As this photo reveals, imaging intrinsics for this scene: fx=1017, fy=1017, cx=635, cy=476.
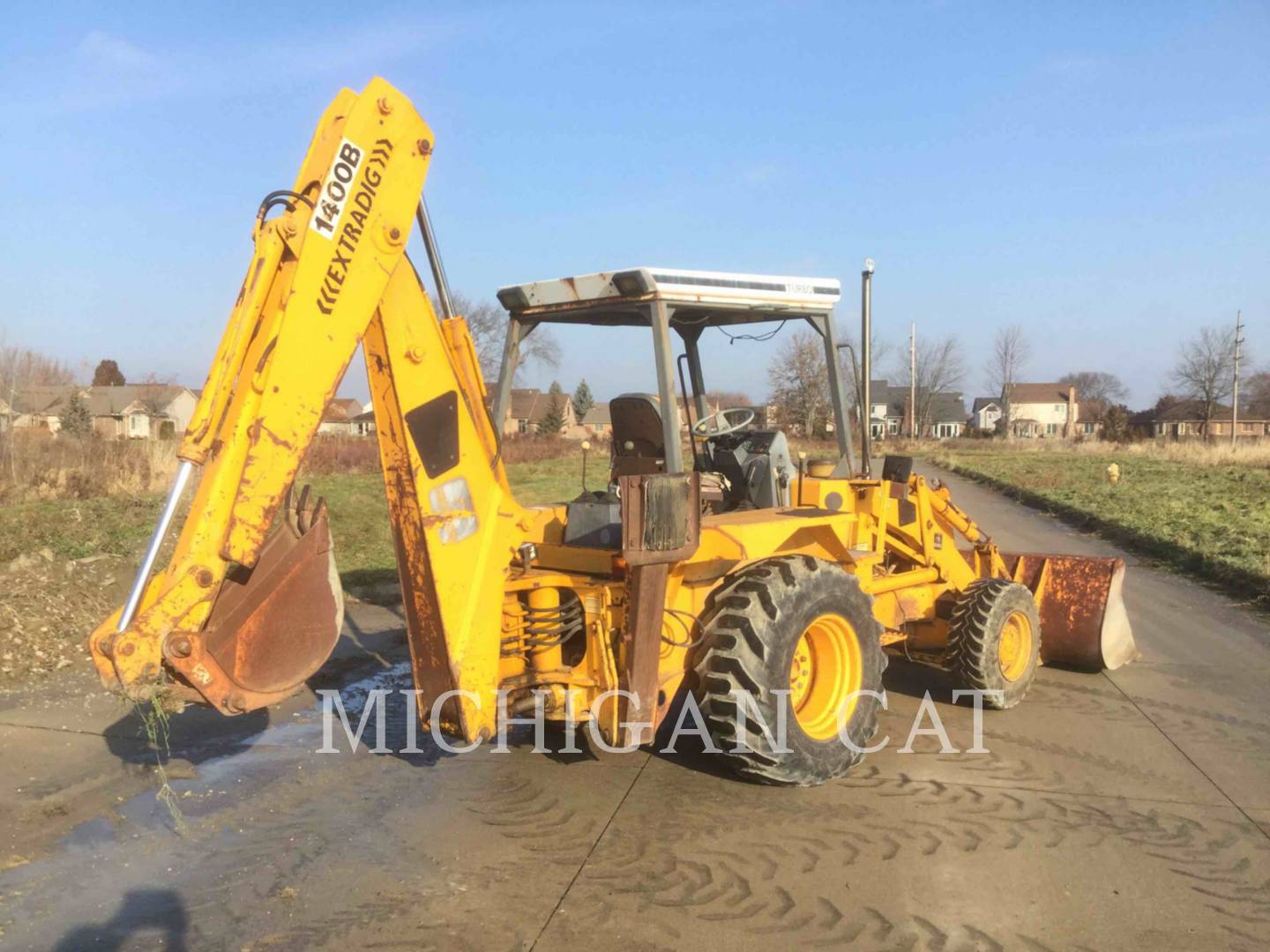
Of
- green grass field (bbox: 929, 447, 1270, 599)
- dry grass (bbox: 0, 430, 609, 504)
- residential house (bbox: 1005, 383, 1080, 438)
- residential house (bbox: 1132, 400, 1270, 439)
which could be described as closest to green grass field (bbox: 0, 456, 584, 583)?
dry grass (bbox: 0, 430, 609, 504)

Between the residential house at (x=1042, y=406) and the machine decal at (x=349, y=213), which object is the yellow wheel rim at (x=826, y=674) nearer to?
the machine decal at (x=349, y=213)

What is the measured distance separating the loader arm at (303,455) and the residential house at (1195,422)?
76550 millimetres

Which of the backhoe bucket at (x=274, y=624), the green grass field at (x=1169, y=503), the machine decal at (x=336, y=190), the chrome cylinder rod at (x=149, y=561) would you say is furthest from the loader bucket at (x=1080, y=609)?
the chrome cylinder rod at (x=149, y=561)

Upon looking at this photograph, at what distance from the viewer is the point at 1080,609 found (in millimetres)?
7137

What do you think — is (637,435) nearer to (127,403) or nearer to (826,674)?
(826,674)

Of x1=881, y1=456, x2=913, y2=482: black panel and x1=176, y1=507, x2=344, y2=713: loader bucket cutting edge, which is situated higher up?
x1=881, y1=456, x2=913, y2=482: black panel

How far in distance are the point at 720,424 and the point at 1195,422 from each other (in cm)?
7963

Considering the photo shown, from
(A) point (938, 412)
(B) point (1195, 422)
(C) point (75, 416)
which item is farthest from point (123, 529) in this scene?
(A) point (938, 412)

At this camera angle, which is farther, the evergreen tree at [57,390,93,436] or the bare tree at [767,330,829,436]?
the evergreen tree at [57,390,93,436]

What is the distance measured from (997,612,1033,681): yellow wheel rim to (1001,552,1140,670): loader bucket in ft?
2.07

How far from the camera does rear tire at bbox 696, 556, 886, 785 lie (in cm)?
464

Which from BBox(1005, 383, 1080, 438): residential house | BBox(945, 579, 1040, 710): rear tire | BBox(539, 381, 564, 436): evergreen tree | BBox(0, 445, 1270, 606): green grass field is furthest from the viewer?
BBox(1005, 383, 1080, 438): residential house

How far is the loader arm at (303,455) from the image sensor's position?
3635mm

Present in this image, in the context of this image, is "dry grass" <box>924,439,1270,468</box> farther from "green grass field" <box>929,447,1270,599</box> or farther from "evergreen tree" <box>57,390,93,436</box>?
"evergreen tree" <box>57,390,93,436</box>
